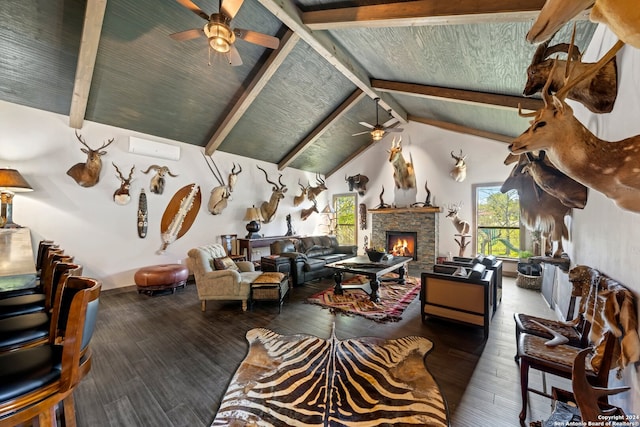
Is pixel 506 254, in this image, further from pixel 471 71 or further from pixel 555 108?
pixel 555 108

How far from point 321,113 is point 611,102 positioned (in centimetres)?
509

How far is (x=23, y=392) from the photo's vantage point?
100 centimetres

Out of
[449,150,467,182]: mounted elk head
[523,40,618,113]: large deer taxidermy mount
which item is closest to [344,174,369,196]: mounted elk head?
[449,150,467,182]: mounted elk head

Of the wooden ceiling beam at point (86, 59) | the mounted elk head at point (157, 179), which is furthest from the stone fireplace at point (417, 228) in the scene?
the wooden ceiling beam at point (86, 59)

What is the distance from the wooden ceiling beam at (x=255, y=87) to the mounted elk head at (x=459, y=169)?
15.7ft

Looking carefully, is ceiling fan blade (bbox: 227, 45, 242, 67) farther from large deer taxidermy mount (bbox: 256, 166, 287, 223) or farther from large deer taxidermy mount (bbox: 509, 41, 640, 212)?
large deer taxidermy mount (bbox: 256, 166, 287, 223)

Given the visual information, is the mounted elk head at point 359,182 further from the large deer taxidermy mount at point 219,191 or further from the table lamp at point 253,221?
the large deer taxidermy mount at point 219,191

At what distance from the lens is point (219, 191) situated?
19.1 feet

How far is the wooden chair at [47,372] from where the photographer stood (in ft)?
3.22

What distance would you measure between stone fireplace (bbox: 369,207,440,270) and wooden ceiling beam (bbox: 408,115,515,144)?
2044mm

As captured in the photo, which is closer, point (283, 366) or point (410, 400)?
point (410, 400)

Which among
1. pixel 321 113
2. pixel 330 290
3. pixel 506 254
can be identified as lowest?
pixel 330 290

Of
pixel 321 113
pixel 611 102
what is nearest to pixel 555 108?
pixel 611 102

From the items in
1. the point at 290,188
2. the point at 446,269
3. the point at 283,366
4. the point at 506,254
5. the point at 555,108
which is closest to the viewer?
the point at 555,108
